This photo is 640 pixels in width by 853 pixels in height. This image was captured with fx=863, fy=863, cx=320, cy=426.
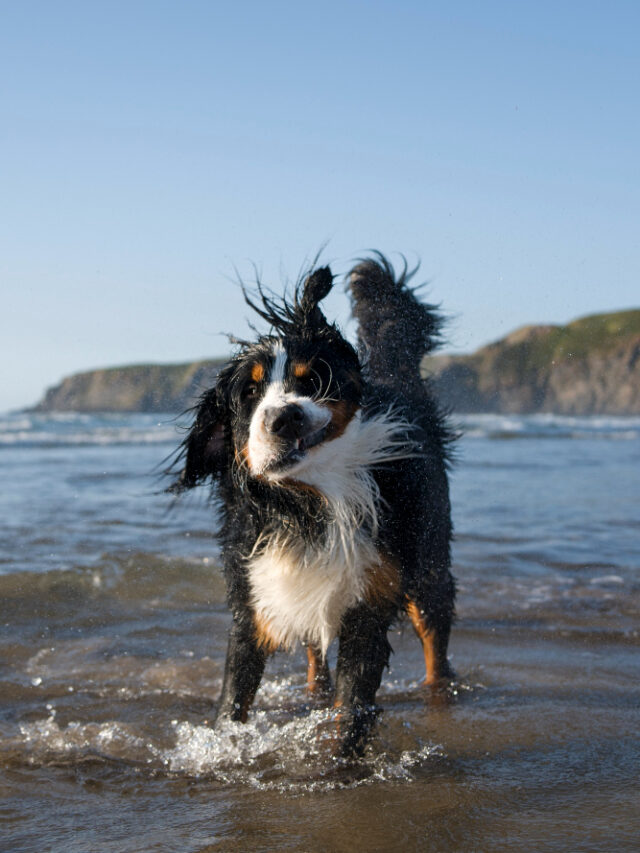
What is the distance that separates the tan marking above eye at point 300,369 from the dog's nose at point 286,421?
250mm

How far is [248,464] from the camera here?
352cm

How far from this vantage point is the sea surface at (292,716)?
2900mm

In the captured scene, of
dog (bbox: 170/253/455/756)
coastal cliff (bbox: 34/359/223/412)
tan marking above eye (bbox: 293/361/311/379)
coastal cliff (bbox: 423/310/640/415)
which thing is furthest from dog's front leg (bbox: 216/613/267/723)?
coastal cliff (bbox: 423/310/640/415)

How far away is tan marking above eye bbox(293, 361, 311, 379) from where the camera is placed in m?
3.37

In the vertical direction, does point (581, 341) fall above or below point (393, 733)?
above

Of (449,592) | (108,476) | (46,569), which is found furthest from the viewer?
(108,476)

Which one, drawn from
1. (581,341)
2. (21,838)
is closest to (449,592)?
(21,838)

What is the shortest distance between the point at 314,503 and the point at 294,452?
1.24 feet

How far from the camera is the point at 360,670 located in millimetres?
3527

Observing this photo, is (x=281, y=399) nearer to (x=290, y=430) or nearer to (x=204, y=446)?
(x=290, y=430)

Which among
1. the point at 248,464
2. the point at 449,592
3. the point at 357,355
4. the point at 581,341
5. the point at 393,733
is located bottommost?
the point at 393,733

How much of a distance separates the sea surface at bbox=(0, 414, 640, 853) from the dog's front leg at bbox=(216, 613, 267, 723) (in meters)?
0.09

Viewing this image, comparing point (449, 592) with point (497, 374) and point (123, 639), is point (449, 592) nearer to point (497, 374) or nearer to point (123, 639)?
point (123, 639)

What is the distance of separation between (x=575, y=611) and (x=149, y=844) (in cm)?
386
